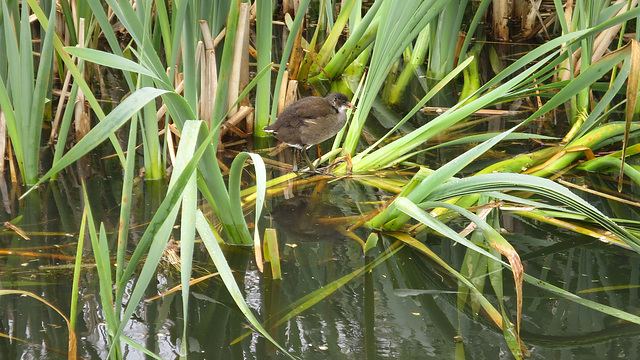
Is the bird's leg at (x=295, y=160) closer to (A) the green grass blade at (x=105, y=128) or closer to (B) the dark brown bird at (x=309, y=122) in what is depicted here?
(B) the dark brown bird at (x=309, y=122)

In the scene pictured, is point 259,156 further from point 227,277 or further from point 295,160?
point 295,160

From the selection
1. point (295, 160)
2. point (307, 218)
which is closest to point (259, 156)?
point (307, 218)

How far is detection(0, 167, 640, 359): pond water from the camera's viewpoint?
6.55 ft

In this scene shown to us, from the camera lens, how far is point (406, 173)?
3.41 metres

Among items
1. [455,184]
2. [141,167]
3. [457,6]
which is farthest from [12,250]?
[457,6]

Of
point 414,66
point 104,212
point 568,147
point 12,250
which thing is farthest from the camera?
point 414,66

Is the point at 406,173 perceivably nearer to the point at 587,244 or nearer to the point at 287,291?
the point at 587,244

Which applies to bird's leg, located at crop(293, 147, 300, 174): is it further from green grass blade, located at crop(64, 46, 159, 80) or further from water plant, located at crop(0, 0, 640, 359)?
green grass blade, located at crop(64, 46, 159, 80)

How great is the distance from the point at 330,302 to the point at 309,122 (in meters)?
1.44

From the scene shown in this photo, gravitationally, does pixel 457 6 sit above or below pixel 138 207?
above

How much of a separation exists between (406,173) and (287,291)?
1.29 meters

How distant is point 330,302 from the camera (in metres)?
2.27

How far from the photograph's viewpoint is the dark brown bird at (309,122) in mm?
3539

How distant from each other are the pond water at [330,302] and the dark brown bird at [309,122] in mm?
700
